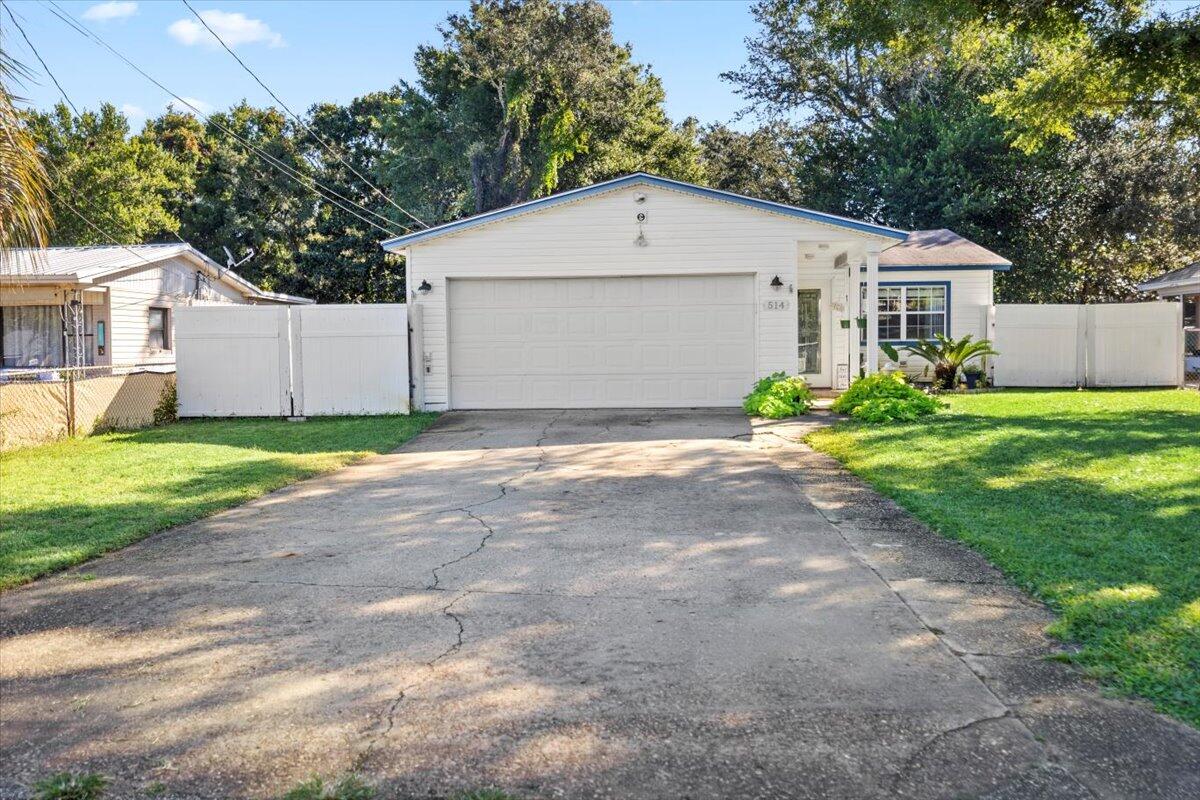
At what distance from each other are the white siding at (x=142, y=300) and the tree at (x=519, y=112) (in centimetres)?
1216

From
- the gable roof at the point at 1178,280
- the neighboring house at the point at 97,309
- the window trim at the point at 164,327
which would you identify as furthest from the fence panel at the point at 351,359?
the gable roof at the point at 1178,280

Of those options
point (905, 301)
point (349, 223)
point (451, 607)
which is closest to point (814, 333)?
point (905, 301)

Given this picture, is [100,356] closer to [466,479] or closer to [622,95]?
[466,479]

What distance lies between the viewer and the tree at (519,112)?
3178 centimetres

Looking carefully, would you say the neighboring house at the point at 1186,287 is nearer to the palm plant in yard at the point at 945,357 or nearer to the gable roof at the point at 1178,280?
the gable roof at the point at 1178,280

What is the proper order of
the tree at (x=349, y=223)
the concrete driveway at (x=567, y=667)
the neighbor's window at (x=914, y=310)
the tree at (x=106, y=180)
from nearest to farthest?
1. the concrete driveway at (x=567, y=667)
2. the neighbor's window at (x=914, y=310)
3. the tree at (x=106, y=180)
4. the tree at (x=349, y=223)

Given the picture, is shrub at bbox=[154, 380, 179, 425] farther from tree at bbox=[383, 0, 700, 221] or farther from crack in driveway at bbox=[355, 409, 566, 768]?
tree at bbox=[383, 0, 700, 221]

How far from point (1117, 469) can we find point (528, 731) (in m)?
7.31

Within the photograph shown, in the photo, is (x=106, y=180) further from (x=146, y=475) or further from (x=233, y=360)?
(x=146, y=475)

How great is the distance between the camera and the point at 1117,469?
8562 mm

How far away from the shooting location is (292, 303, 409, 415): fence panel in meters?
15.1

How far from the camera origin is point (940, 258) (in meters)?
20.2

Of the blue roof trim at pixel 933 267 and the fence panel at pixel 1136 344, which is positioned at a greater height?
the blue roof trim at pixel 933 267

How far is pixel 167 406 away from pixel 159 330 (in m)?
9.22
